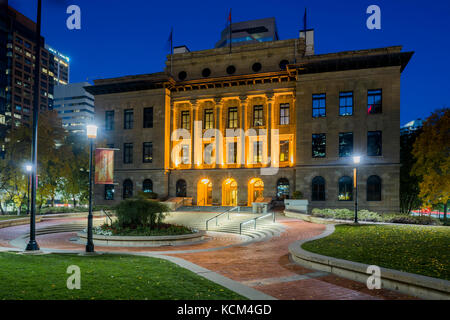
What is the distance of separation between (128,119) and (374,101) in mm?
30716

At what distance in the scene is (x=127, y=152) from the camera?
4538 centimetres

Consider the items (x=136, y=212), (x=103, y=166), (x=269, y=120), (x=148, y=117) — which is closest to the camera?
(x=103, y=166)

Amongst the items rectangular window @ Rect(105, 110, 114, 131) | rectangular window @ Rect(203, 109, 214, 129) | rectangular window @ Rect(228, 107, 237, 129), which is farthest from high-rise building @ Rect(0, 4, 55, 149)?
rectangular window @ Rect(228, 107, 237, 129)

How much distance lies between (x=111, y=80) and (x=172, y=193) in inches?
725

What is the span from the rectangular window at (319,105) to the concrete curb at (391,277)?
93.8 feet

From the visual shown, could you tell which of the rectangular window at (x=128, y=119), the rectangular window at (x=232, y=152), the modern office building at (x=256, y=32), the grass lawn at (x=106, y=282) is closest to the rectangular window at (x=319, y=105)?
the rectangular window at (x=232, y=152)

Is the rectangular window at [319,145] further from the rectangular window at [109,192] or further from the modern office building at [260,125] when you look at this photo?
the rectangular window at [109,192]

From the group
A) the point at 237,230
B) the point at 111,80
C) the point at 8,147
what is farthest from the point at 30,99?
the point at 237,230

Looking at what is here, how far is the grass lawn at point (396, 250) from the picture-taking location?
9180mm

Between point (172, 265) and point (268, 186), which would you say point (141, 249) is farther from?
point (268, 186)

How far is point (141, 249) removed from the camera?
16938 millimetres

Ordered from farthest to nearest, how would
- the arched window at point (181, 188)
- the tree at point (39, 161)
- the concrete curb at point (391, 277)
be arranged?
the arched window at point (181, 188) < the tree at point (39, 161) < the concrete curb at point (391, 277)

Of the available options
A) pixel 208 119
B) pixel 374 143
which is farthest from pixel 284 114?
pixel 374 143

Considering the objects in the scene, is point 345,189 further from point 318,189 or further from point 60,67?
point 60,67
